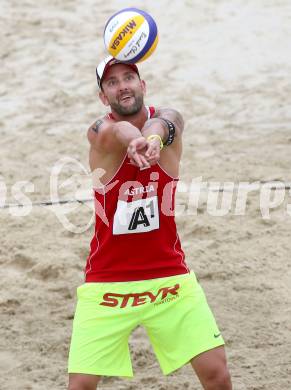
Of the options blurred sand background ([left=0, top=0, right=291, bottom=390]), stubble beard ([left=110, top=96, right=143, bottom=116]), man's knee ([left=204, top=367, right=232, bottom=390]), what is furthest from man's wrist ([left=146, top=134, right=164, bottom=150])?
blurred sand background ([left=0, top=0, right=291, bottom=390])

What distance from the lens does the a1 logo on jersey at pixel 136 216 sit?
422 centimetres

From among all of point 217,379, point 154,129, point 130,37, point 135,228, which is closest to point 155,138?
point 154,129

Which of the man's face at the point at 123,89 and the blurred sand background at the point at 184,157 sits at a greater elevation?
the man's face at the point at 123,89

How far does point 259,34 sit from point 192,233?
Answer: 4.50m

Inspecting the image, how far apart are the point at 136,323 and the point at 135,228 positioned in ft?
1.42

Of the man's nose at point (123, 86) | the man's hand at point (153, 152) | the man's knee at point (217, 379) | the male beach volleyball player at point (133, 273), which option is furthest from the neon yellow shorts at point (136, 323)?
the man's nose at point (123, 86)

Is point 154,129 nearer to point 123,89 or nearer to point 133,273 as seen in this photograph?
point 123,89

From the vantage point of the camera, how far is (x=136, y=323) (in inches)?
168

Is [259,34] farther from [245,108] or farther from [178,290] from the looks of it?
[178,290]

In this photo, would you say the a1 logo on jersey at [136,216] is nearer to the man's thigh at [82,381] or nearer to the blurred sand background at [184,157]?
the man's thigh at [82,381]

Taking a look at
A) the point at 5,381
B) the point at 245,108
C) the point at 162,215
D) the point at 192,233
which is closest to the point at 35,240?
the point at 192,233

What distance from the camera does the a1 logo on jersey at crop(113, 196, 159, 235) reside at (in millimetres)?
4223

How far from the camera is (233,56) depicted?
10.4m

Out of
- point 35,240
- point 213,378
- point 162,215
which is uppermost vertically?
point 162,215
